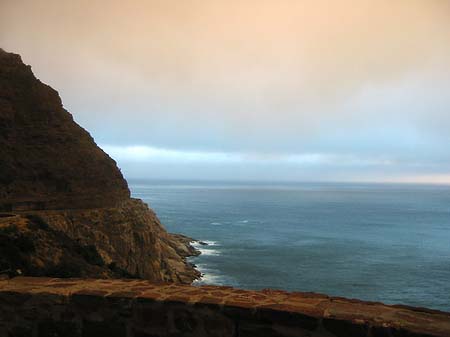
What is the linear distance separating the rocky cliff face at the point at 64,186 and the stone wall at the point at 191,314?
37.1ft

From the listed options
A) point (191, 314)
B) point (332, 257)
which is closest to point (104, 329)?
point (191, 314)

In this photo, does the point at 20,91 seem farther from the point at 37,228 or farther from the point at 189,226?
the point at 189,226

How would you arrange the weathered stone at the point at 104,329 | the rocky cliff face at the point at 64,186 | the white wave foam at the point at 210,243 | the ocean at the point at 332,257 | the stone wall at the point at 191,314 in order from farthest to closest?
the white wave foam at the point at 210,243
the ocean at the point at 332,257
the rocky cliff face at the point at 64,186
the weathered stone at the point at 104,329
the stone wall at the point at 191,314

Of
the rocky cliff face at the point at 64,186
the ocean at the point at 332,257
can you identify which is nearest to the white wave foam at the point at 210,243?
the ocean at the point at 332,257

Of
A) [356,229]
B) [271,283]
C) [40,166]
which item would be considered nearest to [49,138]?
[40,166]

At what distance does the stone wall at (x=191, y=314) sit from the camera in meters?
3.68

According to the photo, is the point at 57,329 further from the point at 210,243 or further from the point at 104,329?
the point at 210,243

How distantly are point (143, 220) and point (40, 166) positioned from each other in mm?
7239

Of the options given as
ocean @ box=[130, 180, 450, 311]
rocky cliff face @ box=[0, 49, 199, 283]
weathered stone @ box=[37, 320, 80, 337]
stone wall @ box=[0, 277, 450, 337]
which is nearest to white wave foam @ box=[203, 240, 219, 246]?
ocean @ box=[130, 180, 450, 311]

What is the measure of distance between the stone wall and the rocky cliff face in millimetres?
11323

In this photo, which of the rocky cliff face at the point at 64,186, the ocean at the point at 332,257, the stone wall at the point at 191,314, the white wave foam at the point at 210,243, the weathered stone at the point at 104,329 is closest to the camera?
the stone wall at the point at 191,314

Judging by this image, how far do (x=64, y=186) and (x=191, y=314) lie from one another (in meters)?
22.9

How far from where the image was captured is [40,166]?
983 inches

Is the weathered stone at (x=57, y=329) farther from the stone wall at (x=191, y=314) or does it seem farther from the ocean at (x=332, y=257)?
the ocean at (x=332, y=257)
